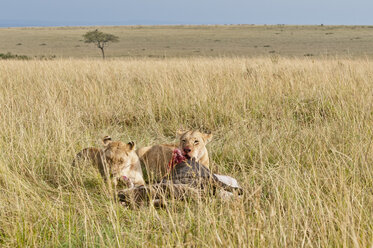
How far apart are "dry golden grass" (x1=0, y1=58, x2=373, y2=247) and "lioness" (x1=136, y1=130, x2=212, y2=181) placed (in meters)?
0.29

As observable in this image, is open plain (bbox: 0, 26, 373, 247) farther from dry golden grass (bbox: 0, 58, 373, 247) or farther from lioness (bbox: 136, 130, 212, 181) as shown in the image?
lioness (bbox: 136, 130, 212, 181)

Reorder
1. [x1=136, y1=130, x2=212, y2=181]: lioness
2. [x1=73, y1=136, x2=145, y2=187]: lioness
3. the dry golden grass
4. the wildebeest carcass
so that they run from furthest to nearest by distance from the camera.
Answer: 1. [x1=136, y1=130, x2=212, y2=181]: lioness
2. [x1=73, y1=136, x2=145, y2=187]: lioness
3. the wildebeest carcass
4. the dry golden grass

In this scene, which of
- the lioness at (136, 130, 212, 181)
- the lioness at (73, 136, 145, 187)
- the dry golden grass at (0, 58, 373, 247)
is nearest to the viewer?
the dry golden grass at (0, 58, 373, 247)

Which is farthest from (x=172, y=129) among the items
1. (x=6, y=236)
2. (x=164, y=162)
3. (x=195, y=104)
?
(x=6, y=236)

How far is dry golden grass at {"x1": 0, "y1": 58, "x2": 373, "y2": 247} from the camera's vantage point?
230 centimetres

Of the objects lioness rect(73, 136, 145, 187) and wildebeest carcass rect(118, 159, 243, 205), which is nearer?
wildebeest carcass rect(118, 159, 243, 205)

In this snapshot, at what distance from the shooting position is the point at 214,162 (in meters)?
4.23

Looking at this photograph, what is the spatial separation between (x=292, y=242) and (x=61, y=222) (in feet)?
4.65

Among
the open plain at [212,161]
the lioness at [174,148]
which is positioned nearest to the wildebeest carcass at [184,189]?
the open plain at [212,161]

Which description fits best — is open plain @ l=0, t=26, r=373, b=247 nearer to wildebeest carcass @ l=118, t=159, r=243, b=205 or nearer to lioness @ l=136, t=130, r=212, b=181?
wildebeest carcass @ l=118, t=159, r=243, b=205

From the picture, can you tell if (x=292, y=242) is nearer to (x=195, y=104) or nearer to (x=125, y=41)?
(x=195, y=104)

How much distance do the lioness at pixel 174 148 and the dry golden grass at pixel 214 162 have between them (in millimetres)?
291

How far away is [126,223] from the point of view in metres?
2.90

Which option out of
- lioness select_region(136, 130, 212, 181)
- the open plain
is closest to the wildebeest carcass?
the open plain
